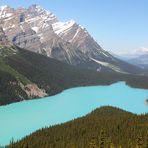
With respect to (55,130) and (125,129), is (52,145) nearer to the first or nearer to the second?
(55,130)

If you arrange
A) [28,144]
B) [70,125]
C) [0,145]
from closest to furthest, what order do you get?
[28,144] → [0,145] → [70,125]

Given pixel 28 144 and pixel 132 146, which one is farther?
pixel 28 144

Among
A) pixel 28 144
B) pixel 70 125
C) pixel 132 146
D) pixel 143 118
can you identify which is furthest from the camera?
pixel 143 118

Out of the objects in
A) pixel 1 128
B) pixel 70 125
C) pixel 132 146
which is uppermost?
pixel 132 146

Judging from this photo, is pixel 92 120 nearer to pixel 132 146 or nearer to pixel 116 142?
pixel 116 142

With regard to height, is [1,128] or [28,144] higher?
[28,144]

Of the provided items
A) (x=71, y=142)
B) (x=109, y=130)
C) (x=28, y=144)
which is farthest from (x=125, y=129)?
(x=28, y=144)
